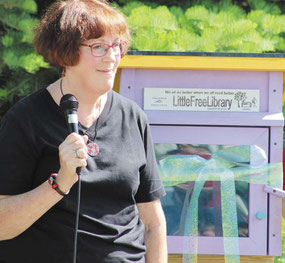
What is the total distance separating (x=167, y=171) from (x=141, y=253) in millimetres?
666

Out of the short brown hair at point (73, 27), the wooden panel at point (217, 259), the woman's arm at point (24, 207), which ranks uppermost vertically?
the short brown hair at point (73, 27)

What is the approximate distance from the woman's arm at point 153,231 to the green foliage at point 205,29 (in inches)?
62.8

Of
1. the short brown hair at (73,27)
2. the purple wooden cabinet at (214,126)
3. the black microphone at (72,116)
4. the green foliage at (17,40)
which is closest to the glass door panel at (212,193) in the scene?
the purple wooden cabinet at (214,126)

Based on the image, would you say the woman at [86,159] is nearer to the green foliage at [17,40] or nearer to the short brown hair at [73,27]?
the short brown hair at [73,27]

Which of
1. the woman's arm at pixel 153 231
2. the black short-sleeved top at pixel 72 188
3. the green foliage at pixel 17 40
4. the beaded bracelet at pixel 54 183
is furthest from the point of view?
the green foliage at pixel 17 40

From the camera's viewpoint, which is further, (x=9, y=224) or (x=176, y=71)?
(x=176, y=71)

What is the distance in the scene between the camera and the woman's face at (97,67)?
1.79 metres

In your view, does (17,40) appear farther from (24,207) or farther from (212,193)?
(24,207)

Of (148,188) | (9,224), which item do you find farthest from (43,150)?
(148,188)

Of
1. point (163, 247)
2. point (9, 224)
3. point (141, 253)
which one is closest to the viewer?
point (9, 224)

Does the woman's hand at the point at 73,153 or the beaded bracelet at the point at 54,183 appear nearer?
the woman's hand at the point at 73,153

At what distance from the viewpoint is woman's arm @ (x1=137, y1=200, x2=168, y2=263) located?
2.03 meters

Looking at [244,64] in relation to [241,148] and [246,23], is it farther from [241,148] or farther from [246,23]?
[246,23]

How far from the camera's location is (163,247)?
6.72ft
